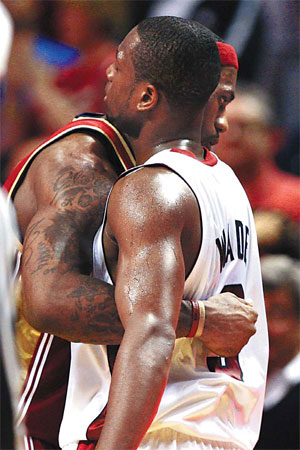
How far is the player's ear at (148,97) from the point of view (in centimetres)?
301

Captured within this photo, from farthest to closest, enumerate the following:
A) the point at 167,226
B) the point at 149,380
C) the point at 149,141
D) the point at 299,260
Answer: the point at 299,260
the point at 149,141
the point at 167,226
the point at 149,380

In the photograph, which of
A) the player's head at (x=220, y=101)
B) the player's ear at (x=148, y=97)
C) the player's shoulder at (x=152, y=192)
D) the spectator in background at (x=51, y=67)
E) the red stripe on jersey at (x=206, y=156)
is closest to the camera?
the player's shoulder at (x=152, y=192)

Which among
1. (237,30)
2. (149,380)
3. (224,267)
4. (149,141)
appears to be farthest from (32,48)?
(149,380)

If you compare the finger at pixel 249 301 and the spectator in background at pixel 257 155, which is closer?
the finger at pixel 249 301

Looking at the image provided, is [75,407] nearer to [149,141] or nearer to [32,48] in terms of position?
[149,141]

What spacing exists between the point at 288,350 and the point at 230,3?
2323 mm

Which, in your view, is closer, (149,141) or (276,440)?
(149,141)

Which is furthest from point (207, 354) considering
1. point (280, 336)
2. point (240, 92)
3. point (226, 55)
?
point (240, 92)

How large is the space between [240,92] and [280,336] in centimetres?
158

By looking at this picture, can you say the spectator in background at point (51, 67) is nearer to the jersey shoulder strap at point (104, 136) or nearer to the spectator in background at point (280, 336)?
the spectator in background at point (280, 336)

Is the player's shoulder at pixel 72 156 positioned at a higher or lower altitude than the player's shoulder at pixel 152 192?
lower

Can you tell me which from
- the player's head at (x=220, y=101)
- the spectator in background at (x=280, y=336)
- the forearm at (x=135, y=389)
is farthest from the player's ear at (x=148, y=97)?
the spectator in background at (x=280, y=336)

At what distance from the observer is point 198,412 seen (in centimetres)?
268

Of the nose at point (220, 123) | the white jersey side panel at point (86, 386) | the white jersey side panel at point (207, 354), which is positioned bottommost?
the white jersey side panel at point (86, 386)
